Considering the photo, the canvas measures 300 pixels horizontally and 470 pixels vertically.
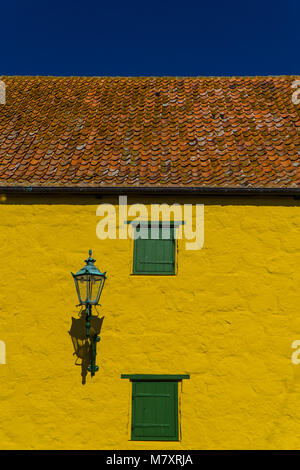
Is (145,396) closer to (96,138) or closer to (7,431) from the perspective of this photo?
(7,431)

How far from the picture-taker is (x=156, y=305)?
6855 mm

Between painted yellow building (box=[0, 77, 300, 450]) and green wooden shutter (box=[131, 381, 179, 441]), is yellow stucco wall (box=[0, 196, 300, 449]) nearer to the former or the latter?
painted yellow building (box=[0, 77, 300, 450])

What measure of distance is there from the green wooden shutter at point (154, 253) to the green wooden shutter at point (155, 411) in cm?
183

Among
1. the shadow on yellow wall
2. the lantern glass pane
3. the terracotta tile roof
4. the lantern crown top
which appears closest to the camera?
the lantern crown top

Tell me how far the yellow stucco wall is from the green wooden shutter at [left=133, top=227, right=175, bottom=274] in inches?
6.3

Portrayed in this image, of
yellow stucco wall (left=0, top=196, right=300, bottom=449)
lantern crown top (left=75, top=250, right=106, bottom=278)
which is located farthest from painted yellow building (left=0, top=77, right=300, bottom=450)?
lantern crown top (left=75, top=250, right=106, bottom=278)

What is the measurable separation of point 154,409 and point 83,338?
1.59 m

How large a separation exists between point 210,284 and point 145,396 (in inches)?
82.0

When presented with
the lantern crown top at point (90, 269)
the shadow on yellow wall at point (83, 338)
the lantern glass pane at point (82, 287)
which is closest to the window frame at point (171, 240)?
the lantern crown top at point (90, 269)

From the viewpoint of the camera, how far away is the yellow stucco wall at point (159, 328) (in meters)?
6.45

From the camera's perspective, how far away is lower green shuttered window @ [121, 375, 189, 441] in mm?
6453

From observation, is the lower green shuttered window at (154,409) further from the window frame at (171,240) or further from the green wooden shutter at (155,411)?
the window frame at (171,240)

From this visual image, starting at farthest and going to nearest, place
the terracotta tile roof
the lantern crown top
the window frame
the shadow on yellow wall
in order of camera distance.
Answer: the terracotta tile roof < the window frame < the shadow on yellow wall < the lantern crown top
